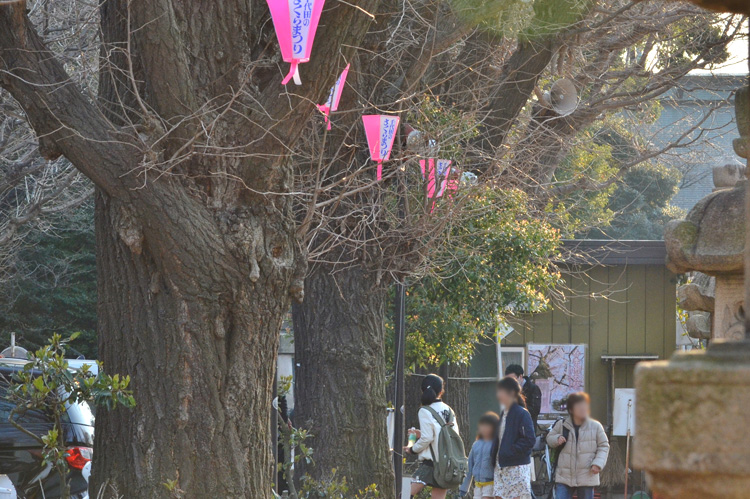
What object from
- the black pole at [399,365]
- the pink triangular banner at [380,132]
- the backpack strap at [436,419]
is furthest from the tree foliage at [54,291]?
the pink triangular banner at [380,132]

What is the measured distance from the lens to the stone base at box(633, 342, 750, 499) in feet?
5.31

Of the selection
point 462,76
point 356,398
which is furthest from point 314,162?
point 462,76

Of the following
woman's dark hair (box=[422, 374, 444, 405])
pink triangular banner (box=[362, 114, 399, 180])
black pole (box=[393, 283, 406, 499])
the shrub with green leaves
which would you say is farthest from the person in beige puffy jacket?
the shrub with green leaves

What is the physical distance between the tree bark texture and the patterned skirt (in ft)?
11.5

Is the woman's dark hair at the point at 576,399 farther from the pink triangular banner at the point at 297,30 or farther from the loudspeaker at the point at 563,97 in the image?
the pink triangular banner at the point at 297,30

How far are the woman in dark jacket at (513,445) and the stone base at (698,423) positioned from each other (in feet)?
23.0

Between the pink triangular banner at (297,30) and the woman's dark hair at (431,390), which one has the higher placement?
the pink triangular banner at (297,30)

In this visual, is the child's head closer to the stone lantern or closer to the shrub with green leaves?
the shrub with green leaves

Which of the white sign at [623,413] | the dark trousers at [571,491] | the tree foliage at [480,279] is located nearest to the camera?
the dark trousers at [571,491]

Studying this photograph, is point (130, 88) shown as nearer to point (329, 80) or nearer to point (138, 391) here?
point (329, 80)

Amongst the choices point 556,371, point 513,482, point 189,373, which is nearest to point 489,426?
point 513,482

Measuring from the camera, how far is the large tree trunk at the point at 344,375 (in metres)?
9.20

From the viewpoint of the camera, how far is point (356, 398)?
9297 millimetres

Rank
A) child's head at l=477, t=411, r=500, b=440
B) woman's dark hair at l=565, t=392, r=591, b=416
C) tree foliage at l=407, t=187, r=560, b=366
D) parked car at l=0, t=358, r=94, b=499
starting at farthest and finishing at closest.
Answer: tree foliage at l=407, t=187, r=560, b=366
child's head at l=477, t=411, r=500, b=440
parked car at l=0, t=358, r=94, b=499
woman's dark hair at l=565, t=392, r=591, b=416
